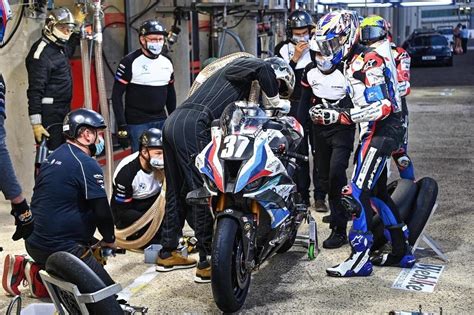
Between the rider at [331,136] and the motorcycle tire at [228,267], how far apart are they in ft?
5.22

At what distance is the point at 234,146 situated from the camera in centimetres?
467

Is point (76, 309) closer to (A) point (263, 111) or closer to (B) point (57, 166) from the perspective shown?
(B) point (57, 166)

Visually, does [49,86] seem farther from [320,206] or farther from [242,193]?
[242,193]

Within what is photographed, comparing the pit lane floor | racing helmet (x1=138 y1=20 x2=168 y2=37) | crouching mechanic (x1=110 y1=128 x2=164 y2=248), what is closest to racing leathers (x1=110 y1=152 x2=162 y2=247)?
crouching mechanic (x1=110 y1=128 x2=164 y2=248)

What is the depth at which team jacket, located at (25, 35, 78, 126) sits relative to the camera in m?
6.84

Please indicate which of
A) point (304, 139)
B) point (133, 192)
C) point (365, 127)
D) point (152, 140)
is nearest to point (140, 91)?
point (152, 140)

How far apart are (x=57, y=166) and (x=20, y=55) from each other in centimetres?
349

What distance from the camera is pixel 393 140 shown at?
5277 mm

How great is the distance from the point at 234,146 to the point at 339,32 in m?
1.34

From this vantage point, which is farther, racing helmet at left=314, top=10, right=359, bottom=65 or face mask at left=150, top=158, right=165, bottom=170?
face mask at left=150, top=158, right=165, bottom=170

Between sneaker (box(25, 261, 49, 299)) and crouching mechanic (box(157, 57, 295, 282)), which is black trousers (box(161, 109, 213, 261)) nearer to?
crouching mechanic (box(157, 57, 295, 282))

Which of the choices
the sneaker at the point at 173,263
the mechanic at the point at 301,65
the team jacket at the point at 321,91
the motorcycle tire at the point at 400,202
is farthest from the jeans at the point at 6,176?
the mechanic at the point at 301,65

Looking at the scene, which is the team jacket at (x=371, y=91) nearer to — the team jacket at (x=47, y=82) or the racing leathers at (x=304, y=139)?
the racing leathers at (x=304, y=139)

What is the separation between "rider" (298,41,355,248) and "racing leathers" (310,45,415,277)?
66 cm
